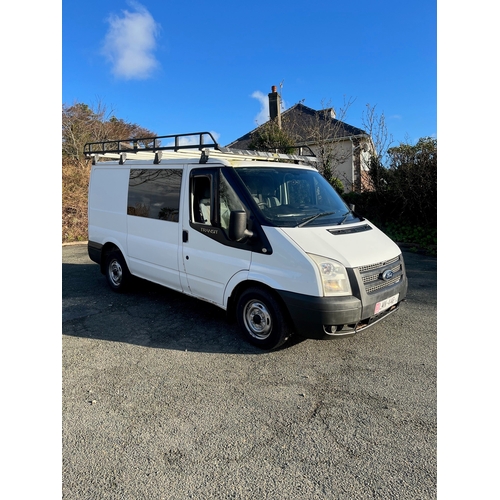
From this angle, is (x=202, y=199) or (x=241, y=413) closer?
(x=241, y=413)

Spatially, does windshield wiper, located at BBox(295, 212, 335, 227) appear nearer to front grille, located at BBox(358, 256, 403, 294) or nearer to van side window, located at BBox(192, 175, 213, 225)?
front grille, located at BBox(358, 256, 403, 294)

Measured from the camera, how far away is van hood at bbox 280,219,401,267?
12.2 feet

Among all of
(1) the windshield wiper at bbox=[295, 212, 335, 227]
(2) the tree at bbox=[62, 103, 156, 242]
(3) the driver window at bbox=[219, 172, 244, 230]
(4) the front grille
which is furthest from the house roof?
(3) the driver window at bbox=[219, 172, 244, 230]

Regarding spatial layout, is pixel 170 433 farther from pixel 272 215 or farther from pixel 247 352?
pixel 272 215

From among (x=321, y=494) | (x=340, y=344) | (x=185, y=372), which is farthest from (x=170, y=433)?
(x=340, y=344)

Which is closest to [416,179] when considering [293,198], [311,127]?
[311,127]

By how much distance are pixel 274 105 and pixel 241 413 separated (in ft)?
58.4

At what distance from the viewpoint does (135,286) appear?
6.27 meters

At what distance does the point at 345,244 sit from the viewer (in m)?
3.91

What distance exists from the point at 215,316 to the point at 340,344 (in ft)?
5.82

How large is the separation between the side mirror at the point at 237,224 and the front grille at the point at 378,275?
125 cm

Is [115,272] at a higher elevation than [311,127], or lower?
lower

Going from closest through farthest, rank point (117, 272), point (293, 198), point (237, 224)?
point (237, 224)
point (293, 198)
point (117, 272)

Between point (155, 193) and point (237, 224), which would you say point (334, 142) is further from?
point (237, 224)
